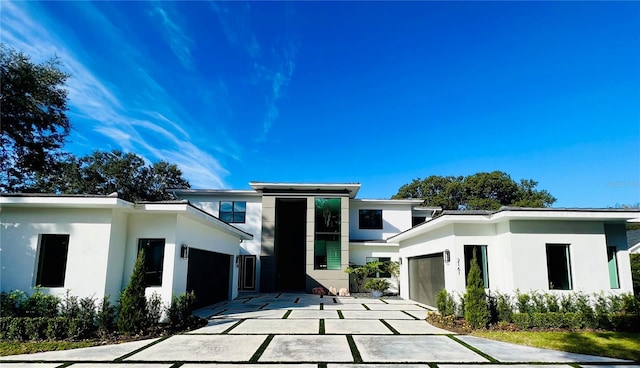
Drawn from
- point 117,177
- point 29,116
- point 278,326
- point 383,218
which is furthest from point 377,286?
point 117,177

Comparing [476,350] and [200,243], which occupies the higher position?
[200,243]

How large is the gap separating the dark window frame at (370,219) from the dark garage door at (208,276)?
338 inches

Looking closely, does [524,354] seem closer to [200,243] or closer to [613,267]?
[613,267]

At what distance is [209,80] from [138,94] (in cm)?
292

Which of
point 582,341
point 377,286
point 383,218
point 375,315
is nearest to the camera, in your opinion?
point 582,341

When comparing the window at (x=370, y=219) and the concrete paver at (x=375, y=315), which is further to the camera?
the window at (x=370, y=219)

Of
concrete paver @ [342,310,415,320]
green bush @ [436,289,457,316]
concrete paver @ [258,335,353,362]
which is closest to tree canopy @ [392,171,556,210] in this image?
concrete paver @ [342,310,415,320]

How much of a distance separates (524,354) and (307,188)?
529 inches

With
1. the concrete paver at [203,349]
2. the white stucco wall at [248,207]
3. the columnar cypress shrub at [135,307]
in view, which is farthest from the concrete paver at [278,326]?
the white stucco wall at [248,207]

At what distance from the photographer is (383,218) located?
19828mm

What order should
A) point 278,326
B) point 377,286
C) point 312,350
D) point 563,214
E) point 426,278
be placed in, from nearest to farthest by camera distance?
point 312,350 < point 278,326 < point 563,214 < point 426,278 < point 377,286

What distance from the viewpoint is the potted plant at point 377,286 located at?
1609 centimetres

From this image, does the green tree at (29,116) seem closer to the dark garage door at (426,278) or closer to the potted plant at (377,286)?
the potted plant at (377,286)

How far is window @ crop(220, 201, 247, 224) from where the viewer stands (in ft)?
61.8
